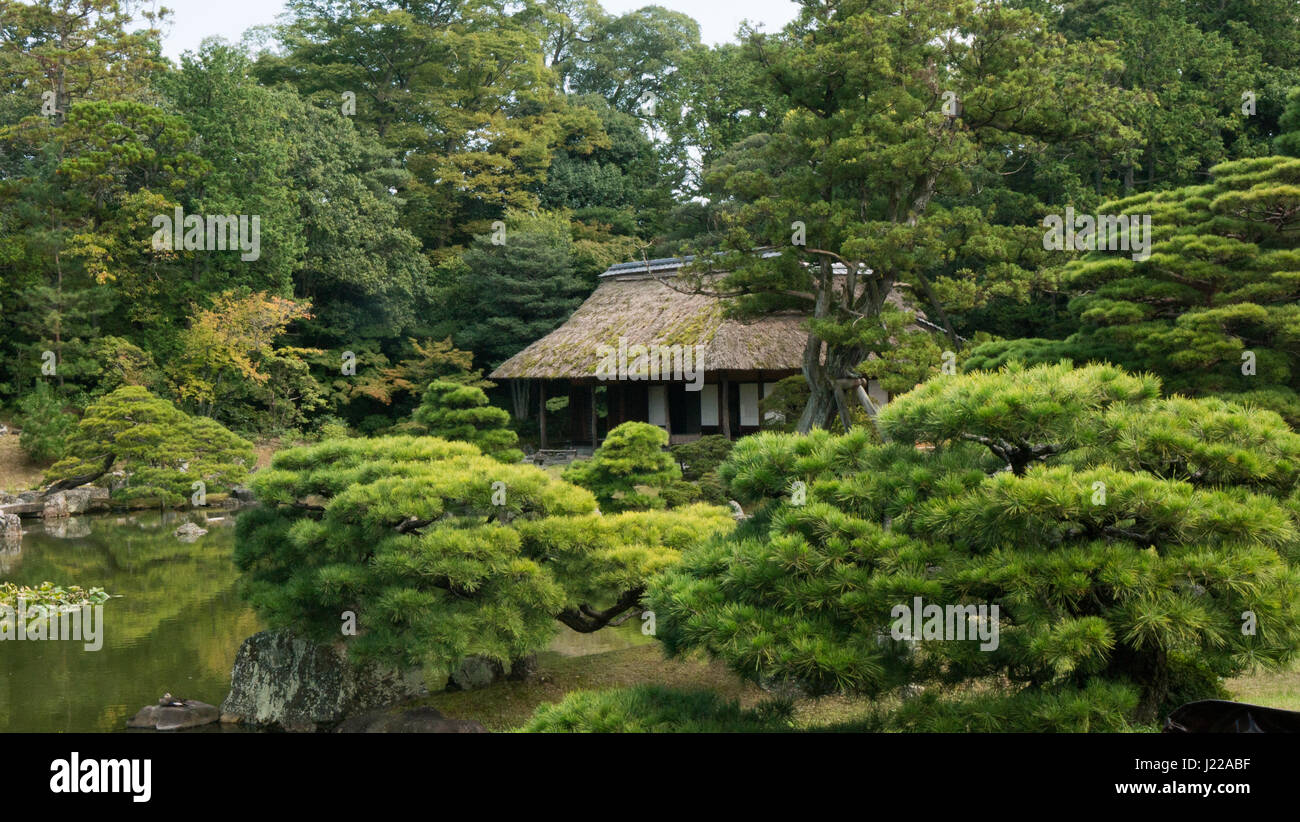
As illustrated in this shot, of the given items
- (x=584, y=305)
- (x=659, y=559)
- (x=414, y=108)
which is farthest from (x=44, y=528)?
(x=414, y=108)

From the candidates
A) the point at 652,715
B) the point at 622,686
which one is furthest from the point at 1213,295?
the point at 652,715

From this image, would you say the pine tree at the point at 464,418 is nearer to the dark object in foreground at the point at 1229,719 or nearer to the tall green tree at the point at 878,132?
the tall green tree at the point at 878,132

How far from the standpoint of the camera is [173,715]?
7.18m

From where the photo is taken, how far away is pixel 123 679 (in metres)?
8.13

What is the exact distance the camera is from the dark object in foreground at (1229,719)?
3.40 metres

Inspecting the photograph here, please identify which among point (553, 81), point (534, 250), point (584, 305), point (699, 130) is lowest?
point (584, 305)

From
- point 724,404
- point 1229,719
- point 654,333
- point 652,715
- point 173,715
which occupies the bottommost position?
point 173,715

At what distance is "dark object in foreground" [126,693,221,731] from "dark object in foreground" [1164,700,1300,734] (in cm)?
648

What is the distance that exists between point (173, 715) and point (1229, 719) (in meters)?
6.77

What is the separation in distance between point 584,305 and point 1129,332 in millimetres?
14165

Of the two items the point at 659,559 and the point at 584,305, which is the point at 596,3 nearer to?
the point at 584,305

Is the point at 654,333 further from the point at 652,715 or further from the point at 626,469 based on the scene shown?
the point at 652,715

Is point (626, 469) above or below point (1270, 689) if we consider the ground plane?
above

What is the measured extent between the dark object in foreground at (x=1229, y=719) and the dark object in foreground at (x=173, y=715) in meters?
6.48
